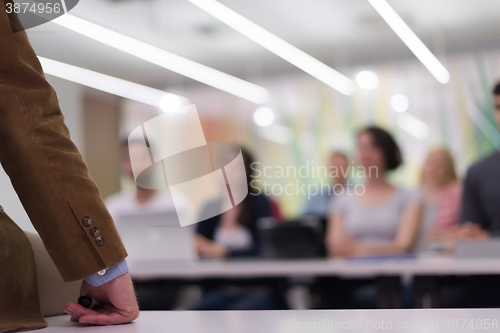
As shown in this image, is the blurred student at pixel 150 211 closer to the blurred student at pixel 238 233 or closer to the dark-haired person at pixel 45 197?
the blurred student at pixel 238 233

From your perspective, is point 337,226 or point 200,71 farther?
point 200,71

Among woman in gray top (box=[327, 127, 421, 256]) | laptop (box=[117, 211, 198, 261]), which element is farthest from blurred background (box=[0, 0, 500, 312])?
laptop (box=[117, 211, 198, 261])

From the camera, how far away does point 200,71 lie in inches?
283

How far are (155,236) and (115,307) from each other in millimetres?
2223

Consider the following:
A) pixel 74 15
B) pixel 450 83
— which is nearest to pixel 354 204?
pixel 74 15

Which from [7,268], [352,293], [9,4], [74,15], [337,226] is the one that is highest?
[74,15]

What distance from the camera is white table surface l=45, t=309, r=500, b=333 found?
75cm

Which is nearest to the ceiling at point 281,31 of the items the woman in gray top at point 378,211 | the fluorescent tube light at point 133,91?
the fluorescent tube light at point 133,91

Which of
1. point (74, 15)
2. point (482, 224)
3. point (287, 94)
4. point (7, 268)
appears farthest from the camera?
point (287, 94)

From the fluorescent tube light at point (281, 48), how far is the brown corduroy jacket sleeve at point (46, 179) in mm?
3509

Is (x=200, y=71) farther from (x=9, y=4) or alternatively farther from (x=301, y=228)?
(x=9, y=4)

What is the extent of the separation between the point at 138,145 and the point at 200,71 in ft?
17.1

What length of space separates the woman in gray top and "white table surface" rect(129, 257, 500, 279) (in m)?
0.25

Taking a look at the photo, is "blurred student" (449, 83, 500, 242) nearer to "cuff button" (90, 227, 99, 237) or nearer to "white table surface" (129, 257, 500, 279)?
"white table surface" (129, 257, 500, 279)
